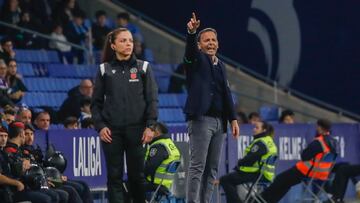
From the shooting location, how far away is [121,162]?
1248cm

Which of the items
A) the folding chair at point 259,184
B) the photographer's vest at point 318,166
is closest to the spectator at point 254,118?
the photographer's vest at point 318,166

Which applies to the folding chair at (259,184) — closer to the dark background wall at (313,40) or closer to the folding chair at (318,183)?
the folding chair at (318,183)

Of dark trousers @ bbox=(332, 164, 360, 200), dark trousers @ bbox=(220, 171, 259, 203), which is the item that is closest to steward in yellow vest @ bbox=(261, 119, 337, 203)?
dark trousers @ bbox=(220, 171, 259, 203)

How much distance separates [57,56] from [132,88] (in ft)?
33.2

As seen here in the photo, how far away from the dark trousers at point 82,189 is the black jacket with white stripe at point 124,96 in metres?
3.46

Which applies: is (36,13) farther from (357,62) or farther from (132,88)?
(132,88)

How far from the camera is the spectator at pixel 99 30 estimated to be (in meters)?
23.5

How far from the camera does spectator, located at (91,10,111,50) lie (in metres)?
23.5

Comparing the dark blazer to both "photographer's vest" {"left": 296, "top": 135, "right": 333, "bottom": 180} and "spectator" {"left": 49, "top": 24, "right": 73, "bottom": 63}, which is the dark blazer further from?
"spectator" {"left": 49, "top": 24, "right": 73, "bottom": 63}

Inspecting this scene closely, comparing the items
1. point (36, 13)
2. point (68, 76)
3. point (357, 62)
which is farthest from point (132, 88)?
point (357, 62)

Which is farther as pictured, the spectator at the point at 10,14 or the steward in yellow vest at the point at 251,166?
the spectator at the point at 10,14

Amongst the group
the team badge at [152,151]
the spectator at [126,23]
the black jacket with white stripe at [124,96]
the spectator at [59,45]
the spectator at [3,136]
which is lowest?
the team badge at [152,151]

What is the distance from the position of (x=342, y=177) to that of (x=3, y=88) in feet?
17.4

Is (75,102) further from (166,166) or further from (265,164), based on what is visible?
(166,166)
